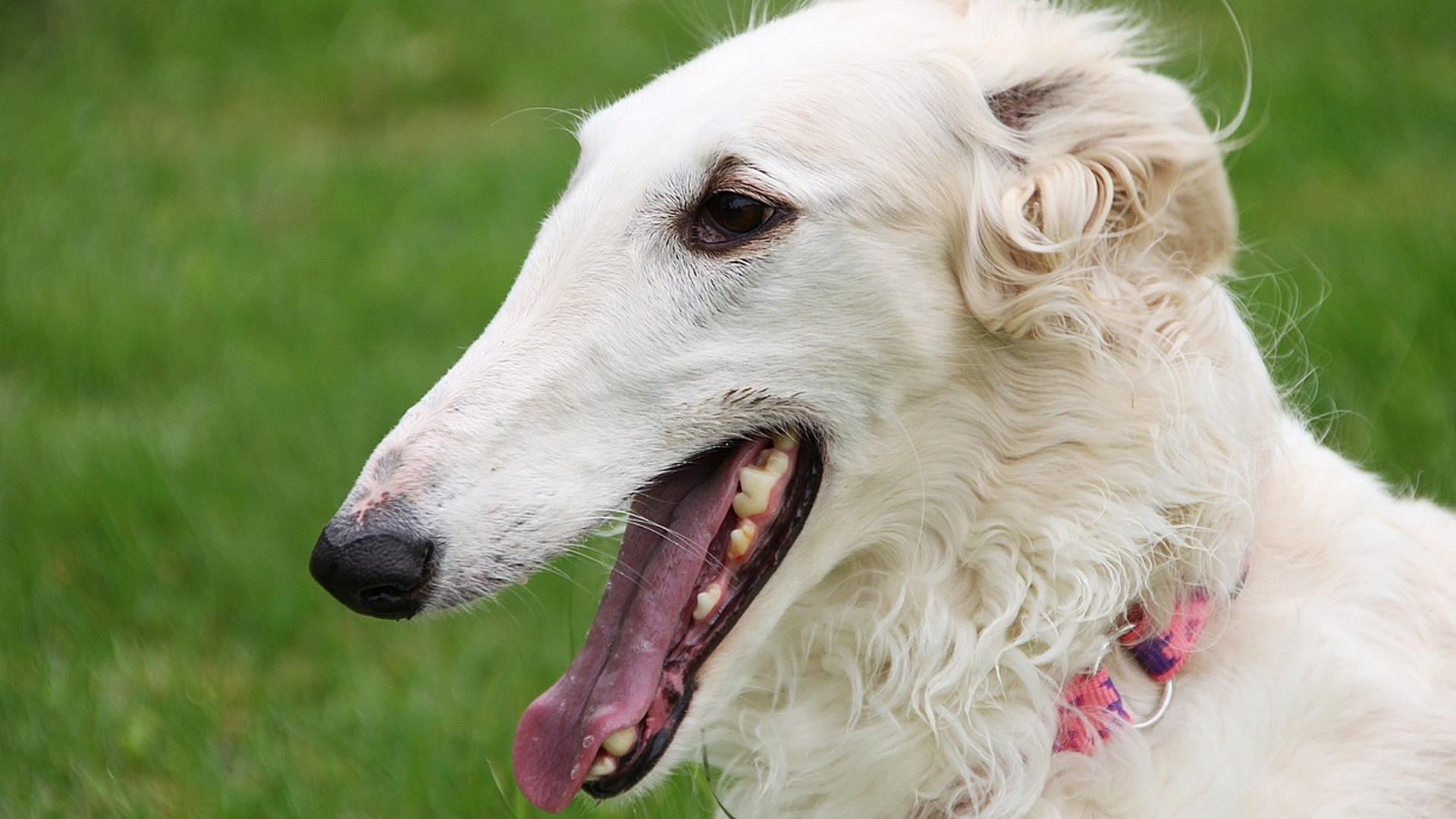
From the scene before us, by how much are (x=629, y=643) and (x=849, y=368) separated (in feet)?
2.16

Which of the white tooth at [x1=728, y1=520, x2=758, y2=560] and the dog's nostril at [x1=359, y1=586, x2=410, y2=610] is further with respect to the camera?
the white tooth at [x1=728, y1=520, x2=758, y2=560]

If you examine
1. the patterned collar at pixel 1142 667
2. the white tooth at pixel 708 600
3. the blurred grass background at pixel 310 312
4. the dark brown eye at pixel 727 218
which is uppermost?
the dark brown eye at pixel 727 218

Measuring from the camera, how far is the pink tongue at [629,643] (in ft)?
8.94

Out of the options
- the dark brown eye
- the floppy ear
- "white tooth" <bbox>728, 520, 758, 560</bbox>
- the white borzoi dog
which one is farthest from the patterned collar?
the dark brown eye

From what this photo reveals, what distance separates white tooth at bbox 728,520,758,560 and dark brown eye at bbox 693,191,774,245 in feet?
1.74

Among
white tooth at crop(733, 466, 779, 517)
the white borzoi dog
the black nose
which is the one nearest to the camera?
the black nose

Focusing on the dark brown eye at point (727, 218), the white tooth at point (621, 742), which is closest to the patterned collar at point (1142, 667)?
the white tooth at point (621, 742)

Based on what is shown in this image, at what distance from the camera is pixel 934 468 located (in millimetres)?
2850

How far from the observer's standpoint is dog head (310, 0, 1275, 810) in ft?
8.93

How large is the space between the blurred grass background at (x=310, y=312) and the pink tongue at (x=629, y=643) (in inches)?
7.7

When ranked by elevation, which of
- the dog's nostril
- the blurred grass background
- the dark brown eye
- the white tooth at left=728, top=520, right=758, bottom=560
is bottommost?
the blurred grass background

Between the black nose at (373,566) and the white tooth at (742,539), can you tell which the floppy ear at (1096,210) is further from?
the black nose at (373,566)

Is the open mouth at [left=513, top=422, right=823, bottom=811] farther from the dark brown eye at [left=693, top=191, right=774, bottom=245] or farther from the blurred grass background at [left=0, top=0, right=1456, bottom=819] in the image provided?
the dark brown eye at [left=693, top=191, right=774, bottom=245]

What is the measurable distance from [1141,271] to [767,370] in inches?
30.2
